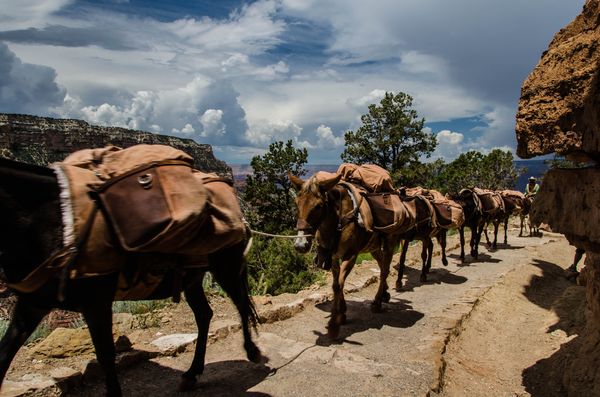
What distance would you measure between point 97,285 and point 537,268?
11.9 meters

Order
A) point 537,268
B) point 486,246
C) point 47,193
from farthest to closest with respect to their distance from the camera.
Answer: point 486,246
point 537,268
point 47,193

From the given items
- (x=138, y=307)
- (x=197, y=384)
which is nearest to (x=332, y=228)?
(x=197, y=384)

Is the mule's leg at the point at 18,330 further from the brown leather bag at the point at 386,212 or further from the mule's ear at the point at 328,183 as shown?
the brown leather bag at the point at 386,212

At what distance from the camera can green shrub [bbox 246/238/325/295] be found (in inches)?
401

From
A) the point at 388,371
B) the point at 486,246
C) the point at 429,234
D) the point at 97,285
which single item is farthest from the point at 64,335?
the point at 486,246

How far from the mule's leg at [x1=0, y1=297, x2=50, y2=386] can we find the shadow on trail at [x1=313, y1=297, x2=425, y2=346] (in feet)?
12.0

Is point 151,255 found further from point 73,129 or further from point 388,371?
point 73,129

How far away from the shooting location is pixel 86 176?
3279mm

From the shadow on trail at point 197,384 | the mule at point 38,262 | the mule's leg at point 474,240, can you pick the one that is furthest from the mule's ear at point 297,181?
the mule's leg at point 474,240

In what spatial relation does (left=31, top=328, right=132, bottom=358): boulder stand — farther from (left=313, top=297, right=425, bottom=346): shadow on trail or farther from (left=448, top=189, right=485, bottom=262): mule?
(left=448, top=189, right=485, bottom=262): mule

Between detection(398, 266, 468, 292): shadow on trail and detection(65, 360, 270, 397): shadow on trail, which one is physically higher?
detection(65, 360, 270, 397): shadow on trail

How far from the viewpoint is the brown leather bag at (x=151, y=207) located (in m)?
3.09

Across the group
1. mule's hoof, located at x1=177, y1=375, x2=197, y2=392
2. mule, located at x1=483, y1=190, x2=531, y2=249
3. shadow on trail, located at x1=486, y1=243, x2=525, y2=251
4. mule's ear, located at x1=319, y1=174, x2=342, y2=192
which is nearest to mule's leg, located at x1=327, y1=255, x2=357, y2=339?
mule's ear, located at x1=319, y1=174, x2=342, y2=192

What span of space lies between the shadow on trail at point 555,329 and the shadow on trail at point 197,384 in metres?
3.23
